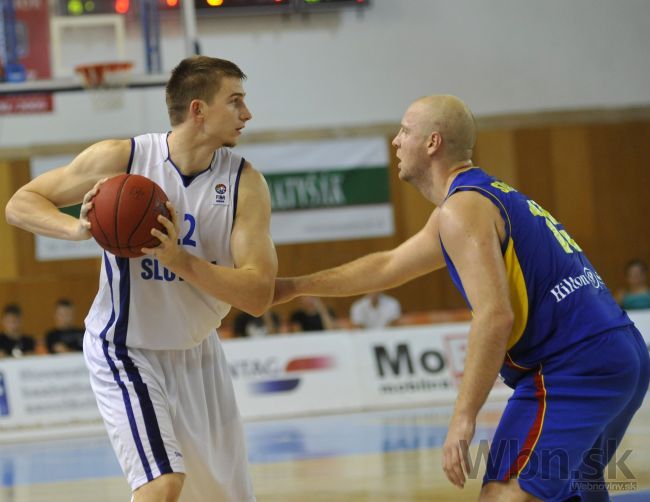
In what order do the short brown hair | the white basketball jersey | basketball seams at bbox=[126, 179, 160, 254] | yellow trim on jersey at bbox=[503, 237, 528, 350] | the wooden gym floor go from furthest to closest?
1. the wooden gym floor
2. the short brown hair
3. the white basketball jersey
4. basketball seams at bbox=[126, 179, 160, 254]
5. yellow trim on jersey at bbox=[503, 237, 528, 350]

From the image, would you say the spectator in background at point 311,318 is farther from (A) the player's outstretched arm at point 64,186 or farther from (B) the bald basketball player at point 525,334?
(B) the bald basketball player at point 525,334

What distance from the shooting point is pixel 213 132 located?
4152 millimetres

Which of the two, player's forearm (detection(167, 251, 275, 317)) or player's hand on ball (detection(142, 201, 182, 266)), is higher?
player's hand on ball (detection(142, 201, 182, 266))

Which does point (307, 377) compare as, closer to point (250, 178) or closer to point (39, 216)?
point (250, 178)

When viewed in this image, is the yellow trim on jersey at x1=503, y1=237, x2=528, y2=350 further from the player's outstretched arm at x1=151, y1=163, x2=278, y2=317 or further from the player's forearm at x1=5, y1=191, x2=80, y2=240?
the player's forearm at x1=5, y1=191, x2=80, y2=240

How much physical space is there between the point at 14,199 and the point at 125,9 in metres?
8.60

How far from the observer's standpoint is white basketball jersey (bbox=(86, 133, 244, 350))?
4.04 m

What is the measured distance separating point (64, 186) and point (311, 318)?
8.93 m

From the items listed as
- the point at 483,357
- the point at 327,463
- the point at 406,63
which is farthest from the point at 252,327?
the point at 483,357

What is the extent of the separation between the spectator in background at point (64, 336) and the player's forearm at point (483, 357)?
9.11 m

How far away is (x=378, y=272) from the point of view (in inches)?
168

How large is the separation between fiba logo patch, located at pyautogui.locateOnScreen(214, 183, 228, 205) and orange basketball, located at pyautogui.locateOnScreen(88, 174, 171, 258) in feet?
1.22

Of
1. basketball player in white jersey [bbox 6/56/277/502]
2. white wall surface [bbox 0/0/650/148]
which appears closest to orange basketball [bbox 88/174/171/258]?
basketball player in white jersey [bbox 6/56/277/502]

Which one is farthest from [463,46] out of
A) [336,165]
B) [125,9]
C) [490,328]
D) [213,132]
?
[490,328]
